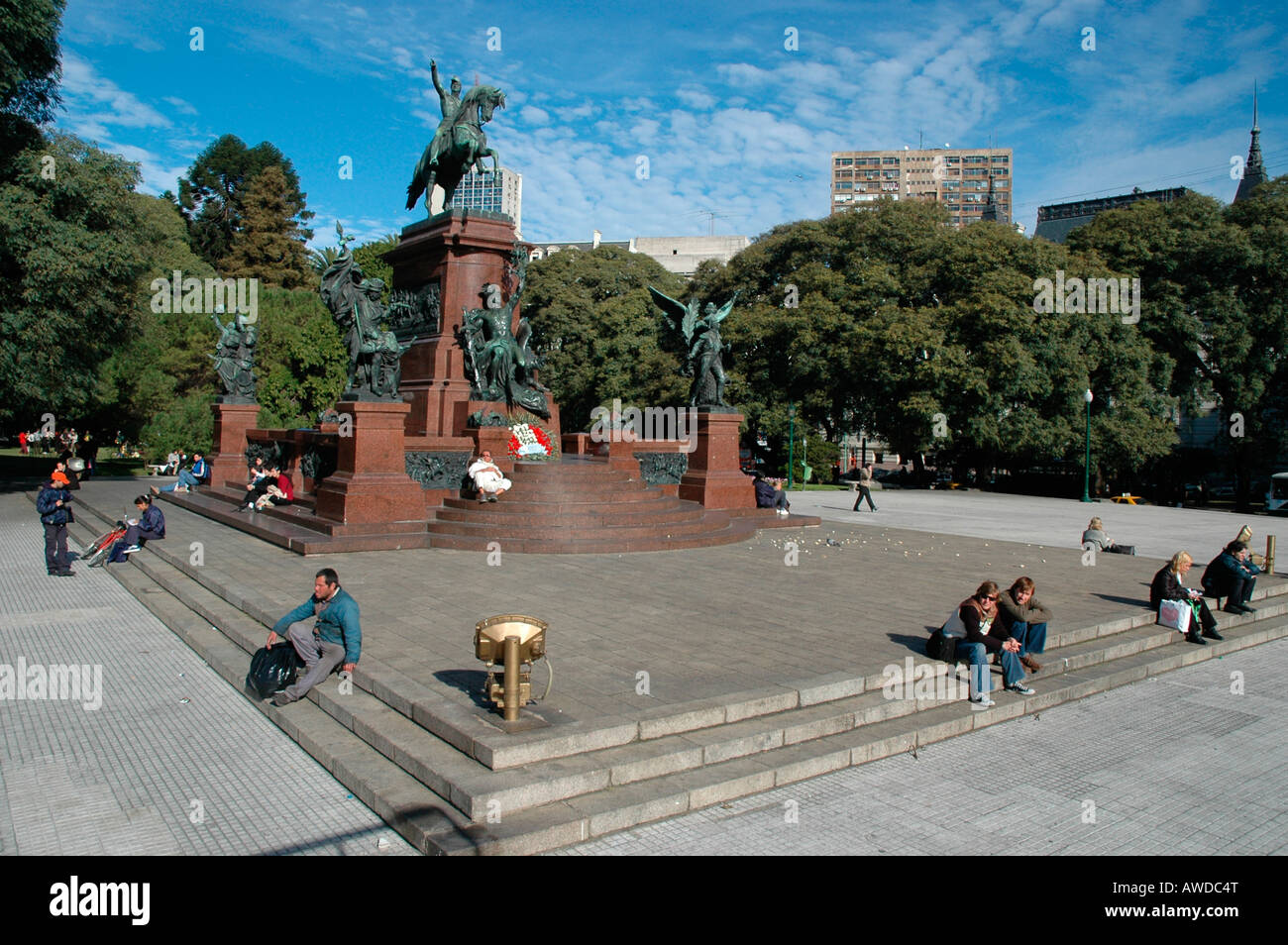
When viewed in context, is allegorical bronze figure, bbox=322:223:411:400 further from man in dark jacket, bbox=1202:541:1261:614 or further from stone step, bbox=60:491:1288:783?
man in dark jacket, bbox=1202:541:1261:614

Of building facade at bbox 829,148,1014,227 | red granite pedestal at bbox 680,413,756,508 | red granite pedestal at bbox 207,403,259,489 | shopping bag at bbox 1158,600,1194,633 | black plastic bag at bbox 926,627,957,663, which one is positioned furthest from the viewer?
building facade at bbox 829,148,1014,227

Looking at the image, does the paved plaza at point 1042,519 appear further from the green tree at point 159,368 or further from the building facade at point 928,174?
the building facade at point 928,174

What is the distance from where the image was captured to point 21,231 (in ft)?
71.9

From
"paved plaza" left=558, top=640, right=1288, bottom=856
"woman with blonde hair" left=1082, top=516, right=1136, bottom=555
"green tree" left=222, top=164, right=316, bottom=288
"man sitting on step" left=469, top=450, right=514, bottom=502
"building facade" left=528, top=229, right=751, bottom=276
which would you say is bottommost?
"paved plaza" left=558, top=640, right=1288, bottom=856

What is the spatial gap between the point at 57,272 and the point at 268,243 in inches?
1410

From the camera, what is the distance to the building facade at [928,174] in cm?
15275

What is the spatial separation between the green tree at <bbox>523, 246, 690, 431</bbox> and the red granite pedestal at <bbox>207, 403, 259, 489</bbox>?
19922 millimetres

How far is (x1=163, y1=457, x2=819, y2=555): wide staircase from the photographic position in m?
13.9

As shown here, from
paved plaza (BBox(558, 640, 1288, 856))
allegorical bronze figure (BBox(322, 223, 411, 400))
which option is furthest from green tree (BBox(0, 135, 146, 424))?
paved plaza (BBox(558, 640, 1288, 856))

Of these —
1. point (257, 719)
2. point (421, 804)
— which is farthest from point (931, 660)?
point (257, 719)

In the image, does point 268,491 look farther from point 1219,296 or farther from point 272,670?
point 1219,296

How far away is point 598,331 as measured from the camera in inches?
1853

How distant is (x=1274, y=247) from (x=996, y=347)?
11652mm
